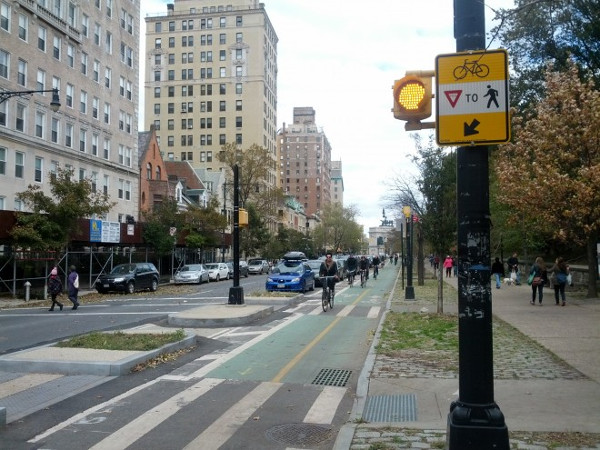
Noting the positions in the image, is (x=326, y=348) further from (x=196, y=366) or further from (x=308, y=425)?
(x=308, y=425)

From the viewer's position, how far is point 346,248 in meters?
126

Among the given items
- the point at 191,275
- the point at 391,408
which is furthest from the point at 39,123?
the point at 391,408

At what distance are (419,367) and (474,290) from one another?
473 centimetres

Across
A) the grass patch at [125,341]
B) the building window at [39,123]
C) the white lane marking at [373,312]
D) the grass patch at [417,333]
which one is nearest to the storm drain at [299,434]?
the grass patch at [417,333]

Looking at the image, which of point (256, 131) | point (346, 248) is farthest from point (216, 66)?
point (346, 248)

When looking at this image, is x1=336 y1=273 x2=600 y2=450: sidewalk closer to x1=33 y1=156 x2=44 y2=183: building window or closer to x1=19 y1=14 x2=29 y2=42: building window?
x1=33 y1=156 x2=44 y2=183: building window

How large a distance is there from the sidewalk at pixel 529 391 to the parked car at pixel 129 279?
72.2ft

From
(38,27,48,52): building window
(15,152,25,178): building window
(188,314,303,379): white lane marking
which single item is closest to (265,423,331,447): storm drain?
(188,314,303,379): white lane marking

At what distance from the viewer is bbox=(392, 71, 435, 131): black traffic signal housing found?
16.3ft

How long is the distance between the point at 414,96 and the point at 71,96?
40.6 meters

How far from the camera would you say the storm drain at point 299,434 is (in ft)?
18.5

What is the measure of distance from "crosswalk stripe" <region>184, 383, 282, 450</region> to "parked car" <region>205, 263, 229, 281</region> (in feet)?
116

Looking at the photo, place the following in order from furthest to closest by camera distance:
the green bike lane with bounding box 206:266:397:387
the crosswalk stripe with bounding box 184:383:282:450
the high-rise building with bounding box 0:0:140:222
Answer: the high-rise building with bounding box 0:0:140:222
the green bike lane with bounding box 206:266:397:387
the crosswalk stripe with bounding box 184:383:282:450

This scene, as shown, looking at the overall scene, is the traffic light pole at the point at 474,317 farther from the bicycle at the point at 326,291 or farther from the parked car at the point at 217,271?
the parked car at the point at 217,271
